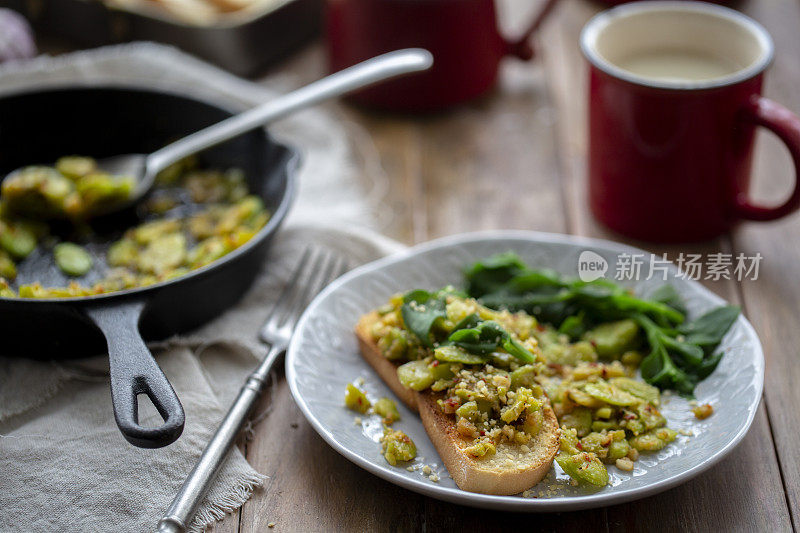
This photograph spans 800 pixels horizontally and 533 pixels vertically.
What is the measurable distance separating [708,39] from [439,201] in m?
0.60

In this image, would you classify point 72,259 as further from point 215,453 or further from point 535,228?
point 535,228

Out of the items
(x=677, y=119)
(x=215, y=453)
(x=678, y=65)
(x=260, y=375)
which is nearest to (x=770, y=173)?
(x=678, y=65)

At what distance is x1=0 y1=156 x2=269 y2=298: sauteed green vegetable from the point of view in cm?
146

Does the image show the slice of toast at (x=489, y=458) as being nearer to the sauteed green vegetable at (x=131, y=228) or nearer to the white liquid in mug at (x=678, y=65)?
the sauteed green vegetable at (x=131, y=228)

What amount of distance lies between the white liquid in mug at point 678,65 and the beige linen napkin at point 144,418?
0.58 metres

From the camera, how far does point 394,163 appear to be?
1852 mm

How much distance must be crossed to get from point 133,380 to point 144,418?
0.52ft

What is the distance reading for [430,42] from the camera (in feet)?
6.07

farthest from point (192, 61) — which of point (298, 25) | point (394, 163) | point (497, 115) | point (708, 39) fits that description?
point (708, 39)

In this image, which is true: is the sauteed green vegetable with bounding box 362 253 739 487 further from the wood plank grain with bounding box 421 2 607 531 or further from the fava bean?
the fava bean

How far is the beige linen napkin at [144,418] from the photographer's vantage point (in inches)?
42.6

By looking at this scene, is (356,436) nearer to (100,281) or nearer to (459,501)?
(459,501)

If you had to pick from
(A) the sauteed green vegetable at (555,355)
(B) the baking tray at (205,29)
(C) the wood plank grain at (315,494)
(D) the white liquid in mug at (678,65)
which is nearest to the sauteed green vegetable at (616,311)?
(A) the sauteed green vegetable at (555,355)

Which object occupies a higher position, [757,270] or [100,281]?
[100,281]
